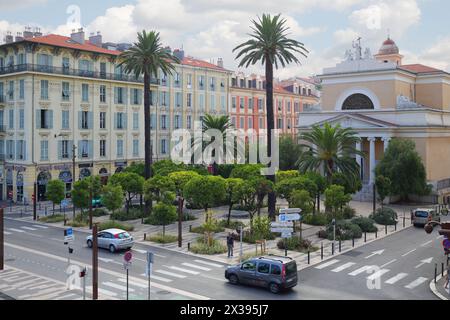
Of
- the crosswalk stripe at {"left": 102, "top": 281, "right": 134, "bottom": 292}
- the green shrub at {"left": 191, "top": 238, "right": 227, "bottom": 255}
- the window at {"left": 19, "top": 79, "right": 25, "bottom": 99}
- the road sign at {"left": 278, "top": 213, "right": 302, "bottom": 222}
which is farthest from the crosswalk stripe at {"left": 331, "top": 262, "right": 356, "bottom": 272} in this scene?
the window at {"left": 19, "top": 79, "right": 25, "bottom": 99}

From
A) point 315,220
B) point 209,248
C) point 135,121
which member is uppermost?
point 135,121

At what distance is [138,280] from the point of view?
89.8ft

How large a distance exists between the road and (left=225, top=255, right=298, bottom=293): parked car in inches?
16.1

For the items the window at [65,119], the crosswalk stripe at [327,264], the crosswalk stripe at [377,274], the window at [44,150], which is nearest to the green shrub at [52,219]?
the window at [44,150]

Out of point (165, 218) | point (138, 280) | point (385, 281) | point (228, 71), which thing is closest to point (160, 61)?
point (165, 218)

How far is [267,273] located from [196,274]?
4.93 m

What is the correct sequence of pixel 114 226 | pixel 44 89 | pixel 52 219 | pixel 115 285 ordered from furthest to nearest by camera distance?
pixel 44 89, pixel 52 219, pixel 114 226, pixel 115 285

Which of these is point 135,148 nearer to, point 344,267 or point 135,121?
point 135,121

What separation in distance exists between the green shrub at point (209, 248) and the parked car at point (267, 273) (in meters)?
7.05

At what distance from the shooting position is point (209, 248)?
34.2 meters

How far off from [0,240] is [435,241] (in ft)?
95.8

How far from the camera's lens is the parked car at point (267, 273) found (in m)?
24.9

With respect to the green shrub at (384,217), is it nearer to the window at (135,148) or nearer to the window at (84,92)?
the window at (135,148)

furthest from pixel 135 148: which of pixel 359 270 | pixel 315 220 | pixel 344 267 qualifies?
pixel 359 270
